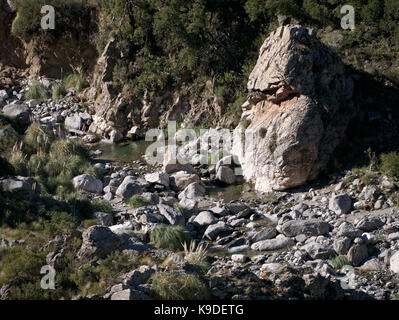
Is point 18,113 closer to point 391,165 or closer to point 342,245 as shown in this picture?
point 391,165

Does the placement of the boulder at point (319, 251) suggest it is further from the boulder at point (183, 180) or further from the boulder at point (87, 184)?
the boulder at point (87, 184)

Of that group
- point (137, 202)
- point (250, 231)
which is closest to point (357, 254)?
point (250, 231)

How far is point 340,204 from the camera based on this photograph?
12375mm

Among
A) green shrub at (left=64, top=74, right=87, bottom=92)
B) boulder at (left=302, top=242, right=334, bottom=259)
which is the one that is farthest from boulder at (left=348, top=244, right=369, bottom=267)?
green shrub at (left=64, top=74, right=87, bottom=92)

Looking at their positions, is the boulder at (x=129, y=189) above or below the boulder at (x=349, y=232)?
above

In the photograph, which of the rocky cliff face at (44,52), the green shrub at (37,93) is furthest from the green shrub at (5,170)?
the rocky cliff face at (44,52)

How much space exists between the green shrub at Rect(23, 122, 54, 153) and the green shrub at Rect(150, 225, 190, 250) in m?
7.20

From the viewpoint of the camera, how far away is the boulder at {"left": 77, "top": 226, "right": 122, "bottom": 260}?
8.70 m

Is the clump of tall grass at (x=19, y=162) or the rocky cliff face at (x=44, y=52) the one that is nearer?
the clump of tall grass at (x=19, y=162)

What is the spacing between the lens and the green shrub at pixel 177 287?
7602mm

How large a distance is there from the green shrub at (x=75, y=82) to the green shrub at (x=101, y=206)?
41.7ft

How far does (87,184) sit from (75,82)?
38.4ft

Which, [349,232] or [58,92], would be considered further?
[58,92]
